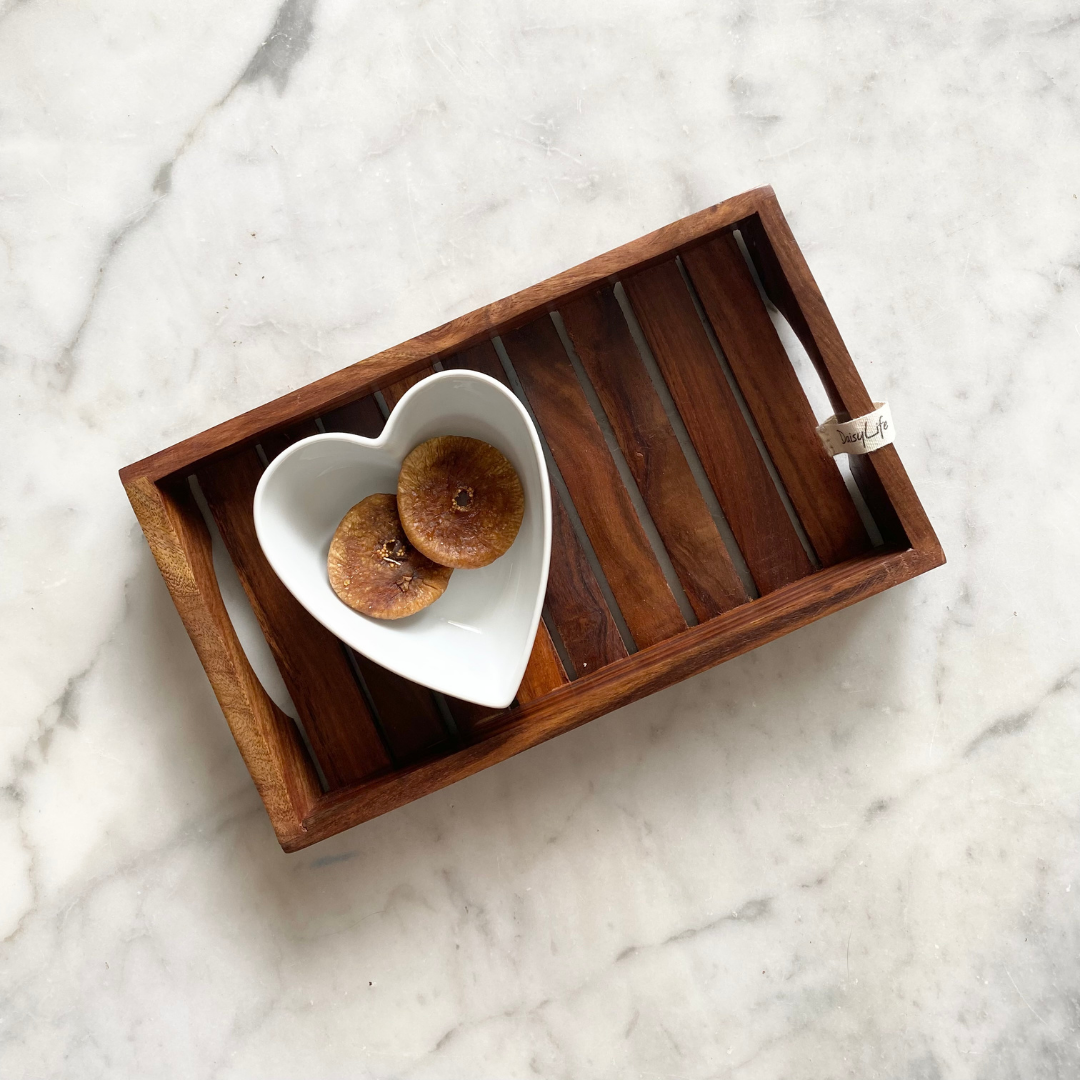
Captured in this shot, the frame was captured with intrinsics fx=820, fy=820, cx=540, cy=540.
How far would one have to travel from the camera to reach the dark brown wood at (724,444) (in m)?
0.62

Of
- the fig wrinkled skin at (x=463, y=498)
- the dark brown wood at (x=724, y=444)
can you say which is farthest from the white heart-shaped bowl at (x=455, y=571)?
the dark brown wood at (x=724, y=444)

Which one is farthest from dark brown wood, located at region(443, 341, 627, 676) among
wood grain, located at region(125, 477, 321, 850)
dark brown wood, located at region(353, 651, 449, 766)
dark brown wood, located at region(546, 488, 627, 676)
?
wood grain, located at region(125, 477, 321, 850)

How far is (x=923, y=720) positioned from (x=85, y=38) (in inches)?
35.8

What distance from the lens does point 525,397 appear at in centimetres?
63

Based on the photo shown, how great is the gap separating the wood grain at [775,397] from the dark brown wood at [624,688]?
0.15 ft

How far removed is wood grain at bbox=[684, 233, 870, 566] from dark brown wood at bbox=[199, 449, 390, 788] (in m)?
0.36

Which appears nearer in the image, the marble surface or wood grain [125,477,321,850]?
wood grain [125,477,321,850]

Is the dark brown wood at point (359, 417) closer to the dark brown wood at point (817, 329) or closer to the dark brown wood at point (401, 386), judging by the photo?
the dark brown wood at point (401, 386)

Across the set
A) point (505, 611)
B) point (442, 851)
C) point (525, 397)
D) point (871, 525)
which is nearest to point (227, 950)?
point (442, 851)

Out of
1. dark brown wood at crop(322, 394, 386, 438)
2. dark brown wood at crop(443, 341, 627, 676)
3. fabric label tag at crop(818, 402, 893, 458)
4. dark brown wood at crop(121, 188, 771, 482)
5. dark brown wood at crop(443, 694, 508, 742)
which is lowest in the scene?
dark brown wood at crop(443, 694, 508, 742)

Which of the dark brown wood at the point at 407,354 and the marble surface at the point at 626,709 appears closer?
the dark brown wood at the point at 407,354

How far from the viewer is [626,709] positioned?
69 cm

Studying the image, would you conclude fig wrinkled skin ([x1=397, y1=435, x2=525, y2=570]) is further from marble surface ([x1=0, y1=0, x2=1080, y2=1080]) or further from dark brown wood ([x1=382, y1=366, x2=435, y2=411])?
marble surface ([x1=0, y1=0, x2=1080, y2=1080])

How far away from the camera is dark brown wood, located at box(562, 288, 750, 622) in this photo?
0.62 m
